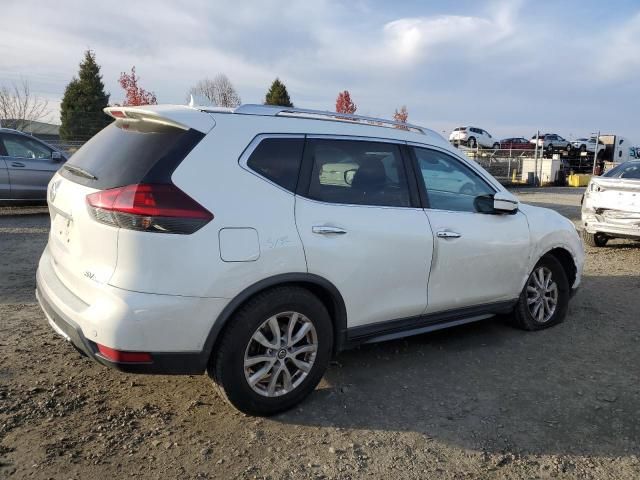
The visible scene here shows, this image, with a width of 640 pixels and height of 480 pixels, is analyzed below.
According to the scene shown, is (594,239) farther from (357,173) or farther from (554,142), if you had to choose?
(554,142)

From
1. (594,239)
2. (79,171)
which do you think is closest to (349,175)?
(79,171)

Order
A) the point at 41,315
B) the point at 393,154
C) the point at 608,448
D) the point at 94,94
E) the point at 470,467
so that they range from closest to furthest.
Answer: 1. the point at 470,467
2. the point at 608,448
3. the point at 393,154
4. the point at 41,315
5. the point at 94,94

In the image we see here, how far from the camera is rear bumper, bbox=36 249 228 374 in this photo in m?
2.74

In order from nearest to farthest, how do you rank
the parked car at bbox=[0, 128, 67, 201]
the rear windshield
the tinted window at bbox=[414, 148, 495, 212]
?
the rear windshield → the tinted window at bbox=[414, 148, 495, 212] → the parked car at bbox=[0, 128, 67, 201]

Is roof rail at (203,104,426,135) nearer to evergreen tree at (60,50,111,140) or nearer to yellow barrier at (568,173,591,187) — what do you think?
yellow barrier at (568,173,591,187)

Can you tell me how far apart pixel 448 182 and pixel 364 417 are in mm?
1824

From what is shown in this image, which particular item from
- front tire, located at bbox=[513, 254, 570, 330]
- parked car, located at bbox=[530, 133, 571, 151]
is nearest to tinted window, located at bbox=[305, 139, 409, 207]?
front tire, located at bbox=[513, 254, 570, 330]

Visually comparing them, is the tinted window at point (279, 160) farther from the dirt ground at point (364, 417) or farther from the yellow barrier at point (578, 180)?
the yellow barrier at point (578, 180)

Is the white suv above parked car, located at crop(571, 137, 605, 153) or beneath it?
beneath

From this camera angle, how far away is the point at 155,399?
345 centimetres

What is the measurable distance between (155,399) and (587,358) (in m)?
3.23

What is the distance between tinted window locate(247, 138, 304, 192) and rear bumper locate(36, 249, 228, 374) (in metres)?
0.77

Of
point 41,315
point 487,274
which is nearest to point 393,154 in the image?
point 487,274

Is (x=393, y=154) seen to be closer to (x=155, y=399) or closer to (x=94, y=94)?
(x=155, y=399)
